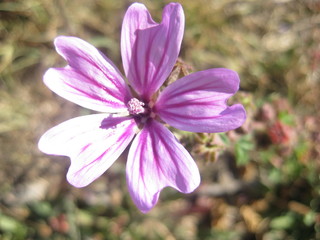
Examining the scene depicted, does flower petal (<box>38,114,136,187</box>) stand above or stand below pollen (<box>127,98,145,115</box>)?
below

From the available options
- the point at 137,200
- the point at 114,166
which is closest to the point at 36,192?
the point at 114,166

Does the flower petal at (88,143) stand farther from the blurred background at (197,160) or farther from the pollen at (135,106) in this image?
the blurred background at (197,160)

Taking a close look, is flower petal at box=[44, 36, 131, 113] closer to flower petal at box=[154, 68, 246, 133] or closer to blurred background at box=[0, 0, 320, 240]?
flower petal at box=[154, 68, 246, 133]

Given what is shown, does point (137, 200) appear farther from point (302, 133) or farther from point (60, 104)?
point (60, 104)

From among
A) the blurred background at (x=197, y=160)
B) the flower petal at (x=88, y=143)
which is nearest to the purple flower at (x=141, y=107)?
the flower petal at (x=88, y=143)

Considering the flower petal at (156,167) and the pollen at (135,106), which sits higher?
the pollen at (135,106)

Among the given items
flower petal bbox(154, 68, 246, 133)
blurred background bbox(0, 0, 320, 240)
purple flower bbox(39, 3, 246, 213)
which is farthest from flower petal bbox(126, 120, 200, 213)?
blurred background bbox(0, 0, 320, 240)

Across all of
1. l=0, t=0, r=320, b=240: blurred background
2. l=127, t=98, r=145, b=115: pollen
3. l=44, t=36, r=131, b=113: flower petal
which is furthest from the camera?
l=0, t=0, r=320, b=240: blurred background
